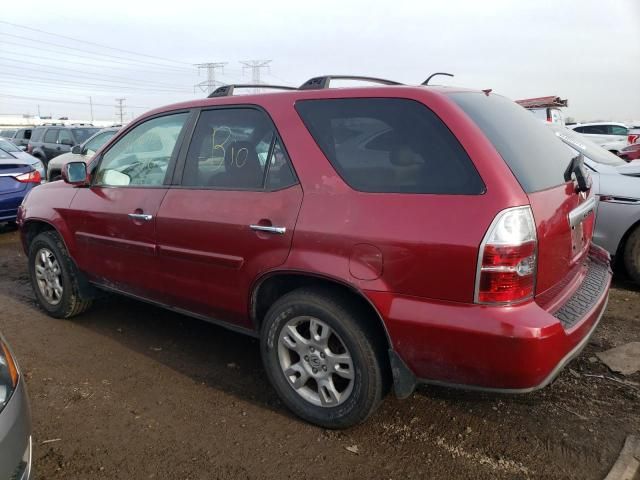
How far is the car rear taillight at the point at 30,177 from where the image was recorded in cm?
785

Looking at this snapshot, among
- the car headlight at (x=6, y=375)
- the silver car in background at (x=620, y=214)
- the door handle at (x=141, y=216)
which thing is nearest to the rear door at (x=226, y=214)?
the door handle at (x=141, y=216)

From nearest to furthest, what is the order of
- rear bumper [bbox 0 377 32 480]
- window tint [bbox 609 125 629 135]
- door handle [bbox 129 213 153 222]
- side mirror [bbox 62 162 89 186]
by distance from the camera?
rear bumper [bbox 0 377 32 480], door handle [bbox 129 213 153 222], side mirror [bbox 62 162 89 186], window tint [bbox 609 125 629 135]

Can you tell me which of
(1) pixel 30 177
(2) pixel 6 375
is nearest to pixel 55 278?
(2) pixel 6 375

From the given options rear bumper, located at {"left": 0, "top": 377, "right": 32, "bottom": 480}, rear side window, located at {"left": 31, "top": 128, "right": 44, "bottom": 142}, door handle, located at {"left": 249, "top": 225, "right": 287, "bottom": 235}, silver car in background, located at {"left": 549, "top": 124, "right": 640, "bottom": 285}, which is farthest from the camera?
rear side window, located at {"left": 31, "top": 128, "right": 44, "bottom": 142}

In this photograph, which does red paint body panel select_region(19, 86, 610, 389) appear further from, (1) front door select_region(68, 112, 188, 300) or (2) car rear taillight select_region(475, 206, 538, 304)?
(1) front door select_region(68, 112, 188, 300)

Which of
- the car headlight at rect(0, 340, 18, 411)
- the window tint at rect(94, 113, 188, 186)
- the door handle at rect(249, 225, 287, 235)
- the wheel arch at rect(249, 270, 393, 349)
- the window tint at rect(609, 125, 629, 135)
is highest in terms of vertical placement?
the window tint at rect(609, 125, 629, 135)

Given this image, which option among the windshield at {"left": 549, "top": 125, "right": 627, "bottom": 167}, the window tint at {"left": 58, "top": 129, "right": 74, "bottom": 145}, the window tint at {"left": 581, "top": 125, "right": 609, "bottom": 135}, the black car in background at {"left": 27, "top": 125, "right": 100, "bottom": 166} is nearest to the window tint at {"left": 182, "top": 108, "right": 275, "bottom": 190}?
the windshield at {"left": 549, "top": 125, "right": 627, "bottom": 167}

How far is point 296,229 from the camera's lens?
8.63ft

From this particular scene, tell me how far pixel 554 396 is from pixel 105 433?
8.37ft

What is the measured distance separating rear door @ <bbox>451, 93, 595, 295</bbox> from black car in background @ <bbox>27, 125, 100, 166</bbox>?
48.5ft

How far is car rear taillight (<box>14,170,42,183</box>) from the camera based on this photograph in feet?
25.7

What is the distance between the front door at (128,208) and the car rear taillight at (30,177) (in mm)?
4627

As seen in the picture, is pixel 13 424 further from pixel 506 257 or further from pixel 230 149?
pixel 506 257

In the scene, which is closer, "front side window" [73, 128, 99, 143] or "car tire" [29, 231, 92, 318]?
"car tire" [29, 231, 92, 318]
